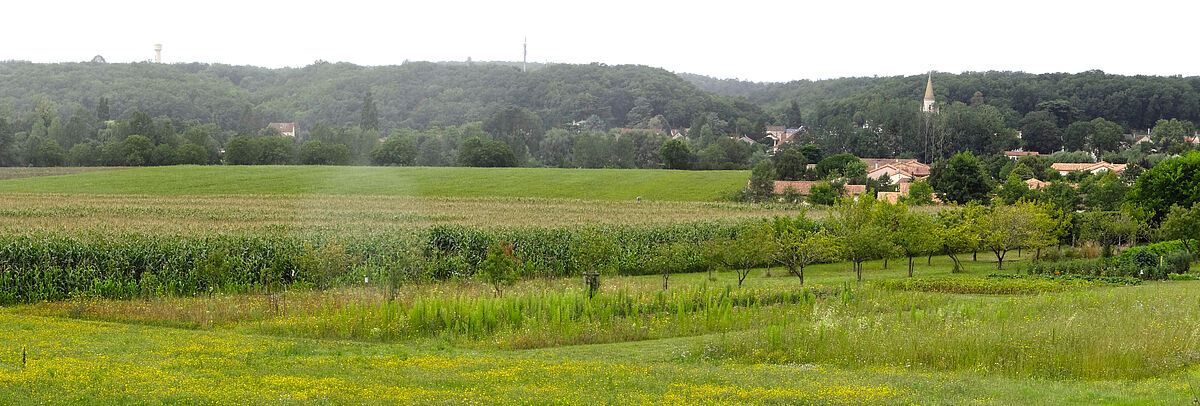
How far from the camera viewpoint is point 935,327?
19.8 meters

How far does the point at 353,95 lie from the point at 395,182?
88.4 metres

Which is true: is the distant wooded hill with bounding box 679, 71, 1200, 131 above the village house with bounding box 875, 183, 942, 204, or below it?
above

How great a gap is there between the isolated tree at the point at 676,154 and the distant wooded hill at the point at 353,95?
60904 mm

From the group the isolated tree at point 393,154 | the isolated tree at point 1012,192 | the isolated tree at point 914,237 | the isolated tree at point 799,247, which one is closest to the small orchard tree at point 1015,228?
the isolated tree at point 914,237

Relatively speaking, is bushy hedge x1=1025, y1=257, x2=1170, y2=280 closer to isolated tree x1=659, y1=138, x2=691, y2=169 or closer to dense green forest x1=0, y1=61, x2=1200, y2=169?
dense green forest x1=0, y1=61, x2=1200, y2=169

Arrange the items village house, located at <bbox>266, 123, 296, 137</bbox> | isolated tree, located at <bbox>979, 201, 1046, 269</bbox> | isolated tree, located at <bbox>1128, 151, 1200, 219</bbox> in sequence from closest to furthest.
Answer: isolated tree, located at <bbox>979, 201, 1046, 269</bbox> < isolated tree, located at <bbox>1128, 151, 1200, 219</bbox> < village house, located at <bbox>266, 123, 296, 137</bbox>

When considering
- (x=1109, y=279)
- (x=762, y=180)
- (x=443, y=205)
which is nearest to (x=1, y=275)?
(x=1109, y=279)

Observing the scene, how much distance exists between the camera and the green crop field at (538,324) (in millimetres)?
13492

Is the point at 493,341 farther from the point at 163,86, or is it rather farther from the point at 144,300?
the point at 163,86

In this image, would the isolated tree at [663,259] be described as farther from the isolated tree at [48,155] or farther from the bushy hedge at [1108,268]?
the isolated tree at [48,155]

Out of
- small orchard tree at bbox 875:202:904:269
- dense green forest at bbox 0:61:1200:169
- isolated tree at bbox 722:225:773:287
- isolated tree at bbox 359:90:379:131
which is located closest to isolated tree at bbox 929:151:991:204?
dense green forest at bbox 0:61:1200:169

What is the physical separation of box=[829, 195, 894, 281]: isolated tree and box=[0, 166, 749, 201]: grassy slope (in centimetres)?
3832

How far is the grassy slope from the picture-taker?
76750 mm

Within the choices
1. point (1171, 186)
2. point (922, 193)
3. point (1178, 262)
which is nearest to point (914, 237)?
point (1178, 262)
